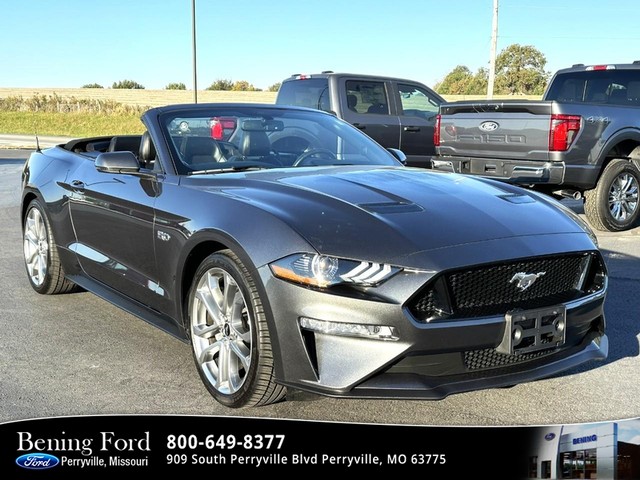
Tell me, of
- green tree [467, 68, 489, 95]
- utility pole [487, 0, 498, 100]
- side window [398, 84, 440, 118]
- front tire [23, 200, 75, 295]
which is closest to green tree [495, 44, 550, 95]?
green tree [467, 68, 489, 95]

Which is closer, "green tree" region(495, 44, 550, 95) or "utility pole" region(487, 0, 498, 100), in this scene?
"utility pole" region(487, 0, 498, 100)

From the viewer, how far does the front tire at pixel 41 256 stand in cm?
573

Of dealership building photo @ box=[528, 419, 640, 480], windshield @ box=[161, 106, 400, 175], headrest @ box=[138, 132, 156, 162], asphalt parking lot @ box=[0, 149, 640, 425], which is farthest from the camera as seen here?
headrest @ box=[138, 132, 156, 162]

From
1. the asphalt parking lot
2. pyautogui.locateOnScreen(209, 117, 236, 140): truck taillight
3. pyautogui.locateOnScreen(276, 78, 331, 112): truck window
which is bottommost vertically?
the asphalt parking lot

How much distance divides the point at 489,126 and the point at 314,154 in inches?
181

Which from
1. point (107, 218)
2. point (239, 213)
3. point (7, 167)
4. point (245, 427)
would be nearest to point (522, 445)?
point (245, 427)

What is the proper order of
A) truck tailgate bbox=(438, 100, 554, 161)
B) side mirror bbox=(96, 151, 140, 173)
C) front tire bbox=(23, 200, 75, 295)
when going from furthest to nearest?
truck tailgate bbox=(438, 100, 554, 161) → front tire bbox=(23, 200, 75, 295) → side mirror bbox=(96, 151, 140, 173)

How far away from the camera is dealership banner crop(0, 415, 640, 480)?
9.70 ft

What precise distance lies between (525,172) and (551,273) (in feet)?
16.9

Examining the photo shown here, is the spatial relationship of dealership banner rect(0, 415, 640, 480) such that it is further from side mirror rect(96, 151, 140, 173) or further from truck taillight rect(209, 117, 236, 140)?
truck taillight rect(209, 117, 236, 140)

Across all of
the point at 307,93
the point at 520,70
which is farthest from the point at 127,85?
the point at 307,93

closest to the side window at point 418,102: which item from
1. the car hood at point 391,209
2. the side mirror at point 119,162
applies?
the car hood at point 391,209

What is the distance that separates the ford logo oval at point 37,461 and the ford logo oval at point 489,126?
6.91 m

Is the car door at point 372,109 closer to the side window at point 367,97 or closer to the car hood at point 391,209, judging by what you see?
the side window at point 367,97
